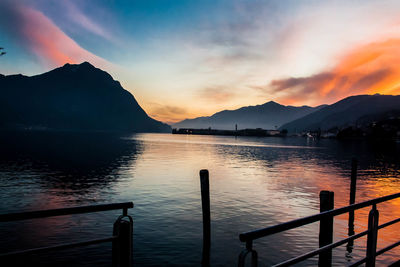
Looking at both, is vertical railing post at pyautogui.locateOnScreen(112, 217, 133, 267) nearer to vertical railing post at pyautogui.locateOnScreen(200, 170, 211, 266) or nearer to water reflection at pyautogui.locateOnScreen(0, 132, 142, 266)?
water reflection at pyautogui.locateOnScreen(0, 132, 142, 266)

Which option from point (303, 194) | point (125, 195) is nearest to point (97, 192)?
point (125, 195)

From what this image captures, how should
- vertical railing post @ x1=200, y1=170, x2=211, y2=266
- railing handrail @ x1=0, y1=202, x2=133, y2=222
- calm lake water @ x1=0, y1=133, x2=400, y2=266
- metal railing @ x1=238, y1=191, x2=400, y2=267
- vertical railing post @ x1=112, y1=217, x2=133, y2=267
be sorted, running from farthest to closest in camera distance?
calm lake water @ x1=0, y1=133, x2=400, y2=266 → vertical railing post @ x1=200, y1=170, x2=211, y2=266 → vertical railing post @ x1=112, y1=217, x2=133, y2=267 → railing handrail @ x1=0, y1=202, x2=133, y2=222 → metal railing @ x1=238, y1=191, x2=400, y2=267

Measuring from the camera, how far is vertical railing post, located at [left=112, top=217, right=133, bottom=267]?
486 cm

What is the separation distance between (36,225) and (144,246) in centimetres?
758

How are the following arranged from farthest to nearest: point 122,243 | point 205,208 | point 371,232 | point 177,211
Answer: point 177,211, point 205,208, point 371,232, point 122,243

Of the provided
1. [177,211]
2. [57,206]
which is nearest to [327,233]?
[177,211]

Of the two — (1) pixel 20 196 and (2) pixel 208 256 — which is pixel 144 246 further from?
(1) pixel 20 196

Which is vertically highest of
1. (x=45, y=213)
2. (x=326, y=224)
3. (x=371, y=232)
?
(x=45, y=213)

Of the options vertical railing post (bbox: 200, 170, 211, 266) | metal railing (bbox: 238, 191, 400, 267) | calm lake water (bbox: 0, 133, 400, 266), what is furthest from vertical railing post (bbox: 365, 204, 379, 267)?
vertical railing post (bbox: 200, 170, 211, 266)

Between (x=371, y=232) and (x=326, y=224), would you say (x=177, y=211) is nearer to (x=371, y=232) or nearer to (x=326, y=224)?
(x=326, y=224)

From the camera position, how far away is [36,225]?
58.2 ft

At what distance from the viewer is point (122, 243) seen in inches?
193

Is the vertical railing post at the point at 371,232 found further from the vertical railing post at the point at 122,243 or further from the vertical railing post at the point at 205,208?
the vertical railing post at the point at 205,208

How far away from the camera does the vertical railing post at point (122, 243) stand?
191 inches
